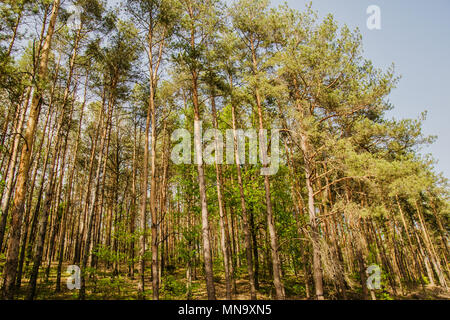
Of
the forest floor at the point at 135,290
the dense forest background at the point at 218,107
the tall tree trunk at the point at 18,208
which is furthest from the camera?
the forest floor at the point at 135,290

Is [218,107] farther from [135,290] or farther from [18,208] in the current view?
[135,290]

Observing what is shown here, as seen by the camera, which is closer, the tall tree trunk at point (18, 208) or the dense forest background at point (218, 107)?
the tall tree trunk at point (18, 208)

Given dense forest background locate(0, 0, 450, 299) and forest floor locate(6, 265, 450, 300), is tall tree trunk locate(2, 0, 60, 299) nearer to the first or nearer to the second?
dense forest background locate(0, 0, 450, 299)

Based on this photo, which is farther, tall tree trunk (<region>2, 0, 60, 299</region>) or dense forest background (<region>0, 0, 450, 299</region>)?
dense forest background (<region>0, 0, 450, 299</region>)

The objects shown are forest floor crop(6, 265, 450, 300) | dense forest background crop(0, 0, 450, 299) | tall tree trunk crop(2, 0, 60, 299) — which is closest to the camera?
tall tree trunk crop(2, 0, 60, 299)

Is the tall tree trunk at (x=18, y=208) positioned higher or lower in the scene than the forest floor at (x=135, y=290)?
higher

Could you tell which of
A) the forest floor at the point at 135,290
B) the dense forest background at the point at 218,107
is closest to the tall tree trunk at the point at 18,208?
the dense forest background at the point at 218,107

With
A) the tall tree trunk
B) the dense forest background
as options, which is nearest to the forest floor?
the dense forest background

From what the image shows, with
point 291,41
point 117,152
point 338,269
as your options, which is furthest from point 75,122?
point 338,269

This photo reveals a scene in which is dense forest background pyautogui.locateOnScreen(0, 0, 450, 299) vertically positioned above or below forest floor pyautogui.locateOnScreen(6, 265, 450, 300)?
above

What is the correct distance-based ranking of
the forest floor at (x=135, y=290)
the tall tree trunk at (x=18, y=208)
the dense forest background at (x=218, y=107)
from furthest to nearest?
the forest floor at (x=135, y=290), the dense forest background at (x=218, y=107), the tall tree trunk at (x=18, y=208)

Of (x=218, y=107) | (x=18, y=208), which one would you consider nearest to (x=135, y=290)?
(x=18, y=208)

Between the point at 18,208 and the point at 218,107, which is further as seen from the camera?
the point at 218,107

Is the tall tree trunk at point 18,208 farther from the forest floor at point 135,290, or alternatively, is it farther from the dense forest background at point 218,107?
the forest floor at point 135,290
